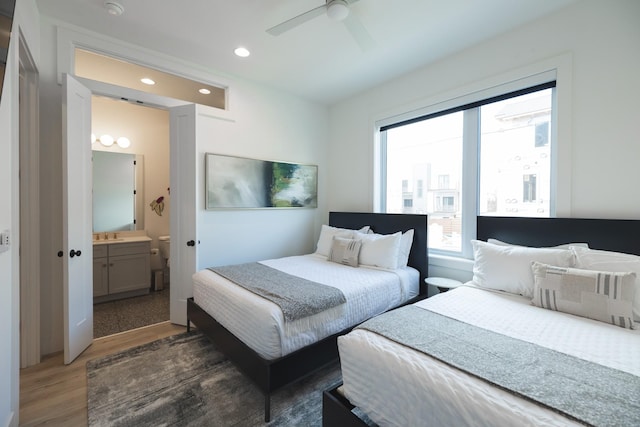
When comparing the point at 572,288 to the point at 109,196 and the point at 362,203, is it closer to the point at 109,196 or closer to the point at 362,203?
the point at 362,203

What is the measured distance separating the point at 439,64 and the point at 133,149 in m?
4.43

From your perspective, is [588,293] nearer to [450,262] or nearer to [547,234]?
[547,234]

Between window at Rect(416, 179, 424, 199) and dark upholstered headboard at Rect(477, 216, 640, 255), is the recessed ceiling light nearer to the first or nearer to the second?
window at Rect(416, 179, 424, 199)

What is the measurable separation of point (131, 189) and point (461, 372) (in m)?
4.76

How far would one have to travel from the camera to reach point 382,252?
9.36ft

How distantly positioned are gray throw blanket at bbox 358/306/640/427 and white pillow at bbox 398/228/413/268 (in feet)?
4.71

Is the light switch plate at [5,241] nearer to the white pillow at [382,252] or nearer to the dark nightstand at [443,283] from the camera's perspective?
the white pillow at [382,252]

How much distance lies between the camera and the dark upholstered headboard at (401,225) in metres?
2.96

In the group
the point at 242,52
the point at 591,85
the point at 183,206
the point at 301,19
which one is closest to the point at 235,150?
the point at 183,206

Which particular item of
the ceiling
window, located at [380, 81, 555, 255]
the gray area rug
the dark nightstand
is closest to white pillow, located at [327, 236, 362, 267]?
the dark nightstand

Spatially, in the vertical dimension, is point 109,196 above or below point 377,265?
above

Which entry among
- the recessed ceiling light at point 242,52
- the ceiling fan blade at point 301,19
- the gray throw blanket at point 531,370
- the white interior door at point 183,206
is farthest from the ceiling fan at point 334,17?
the gray throw blanket at point 531,370

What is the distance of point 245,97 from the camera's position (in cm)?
343

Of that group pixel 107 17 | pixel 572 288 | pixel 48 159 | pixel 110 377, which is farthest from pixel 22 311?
pixel 572 288
